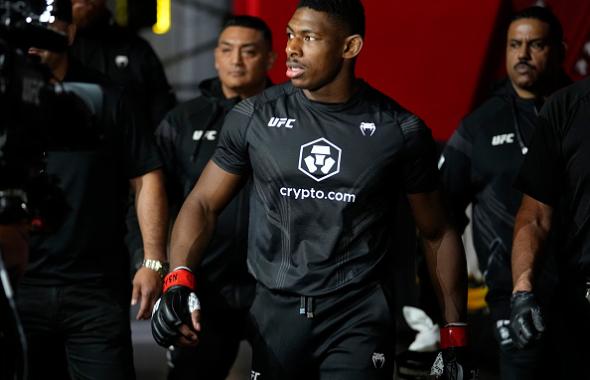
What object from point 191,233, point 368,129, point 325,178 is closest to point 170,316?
point 191,233

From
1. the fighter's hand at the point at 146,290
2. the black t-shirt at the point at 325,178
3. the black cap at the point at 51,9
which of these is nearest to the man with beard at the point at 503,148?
the black t-shirt at the point at 325,178

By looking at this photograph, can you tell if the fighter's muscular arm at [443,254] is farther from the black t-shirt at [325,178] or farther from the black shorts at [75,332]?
the black shorts at [75,332]

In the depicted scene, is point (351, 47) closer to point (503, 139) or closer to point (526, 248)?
point (526, 248)

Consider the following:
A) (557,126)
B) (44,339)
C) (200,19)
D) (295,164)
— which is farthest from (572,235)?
(200,19)

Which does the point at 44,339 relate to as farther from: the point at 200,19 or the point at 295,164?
the point at 200,19

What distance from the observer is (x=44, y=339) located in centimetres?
464

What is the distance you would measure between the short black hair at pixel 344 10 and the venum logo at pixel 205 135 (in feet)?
4.65

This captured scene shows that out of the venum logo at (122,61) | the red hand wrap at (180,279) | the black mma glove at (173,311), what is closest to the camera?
the black mma glove at (173,311)

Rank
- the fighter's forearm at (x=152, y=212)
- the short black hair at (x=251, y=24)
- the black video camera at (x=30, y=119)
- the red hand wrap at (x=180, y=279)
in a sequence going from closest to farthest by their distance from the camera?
the black video camera at (x=30, y=119)
the red hand wrap at (x=180, y=279)
the fighter's forearm at (x=152, y=212)
the short black hair at (x=251, y=24)

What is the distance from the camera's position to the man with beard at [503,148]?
18.7ft

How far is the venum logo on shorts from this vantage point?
14.0 ft

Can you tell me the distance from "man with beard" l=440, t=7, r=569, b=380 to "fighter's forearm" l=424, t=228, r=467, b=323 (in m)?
1.19

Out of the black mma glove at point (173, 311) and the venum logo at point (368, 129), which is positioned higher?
the venum logo at point (368, 129)

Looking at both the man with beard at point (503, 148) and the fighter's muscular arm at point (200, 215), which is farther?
the man with beard at point (503, 148)
